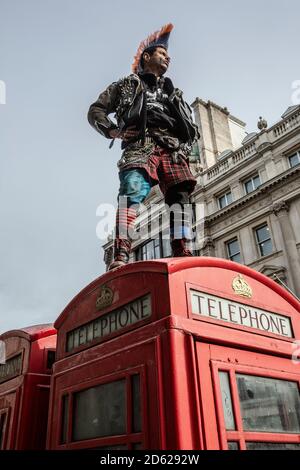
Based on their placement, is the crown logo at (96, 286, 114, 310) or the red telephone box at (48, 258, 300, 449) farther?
the crown logo at (96, 286, 114, 310)

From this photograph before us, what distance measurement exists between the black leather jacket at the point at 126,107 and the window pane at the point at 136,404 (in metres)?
2.37

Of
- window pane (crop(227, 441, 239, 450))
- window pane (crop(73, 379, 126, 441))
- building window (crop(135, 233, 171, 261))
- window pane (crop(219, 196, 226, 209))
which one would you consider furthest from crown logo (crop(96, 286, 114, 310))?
window pane (crop(219, 196, 226, 209))

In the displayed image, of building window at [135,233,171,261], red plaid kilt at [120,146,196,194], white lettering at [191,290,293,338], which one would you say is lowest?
white lettering at [191,290,293,338]

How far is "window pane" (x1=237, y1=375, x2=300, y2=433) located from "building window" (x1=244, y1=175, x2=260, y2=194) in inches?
908

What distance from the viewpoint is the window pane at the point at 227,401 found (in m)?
1.75

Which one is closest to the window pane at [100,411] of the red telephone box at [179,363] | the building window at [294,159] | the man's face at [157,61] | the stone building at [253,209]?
the red telephone box at [179,363]

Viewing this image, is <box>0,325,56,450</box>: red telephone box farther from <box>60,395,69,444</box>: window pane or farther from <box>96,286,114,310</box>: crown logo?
<box>96,286,114,310</box>: crown logo

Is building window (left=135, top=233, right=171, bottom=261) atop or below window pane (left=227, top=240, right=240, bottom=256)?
atop

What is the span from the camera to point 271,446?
5.99ft

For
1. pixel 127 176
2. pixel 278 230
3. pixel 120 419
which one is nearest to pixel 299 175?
pixel 278 230

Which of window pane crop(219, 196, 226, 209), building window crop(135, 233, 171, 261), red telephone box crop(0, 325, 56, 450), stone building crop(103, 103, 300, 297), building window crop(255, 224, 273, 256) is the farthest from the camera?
window pane crop(219, 196, 226, 209)

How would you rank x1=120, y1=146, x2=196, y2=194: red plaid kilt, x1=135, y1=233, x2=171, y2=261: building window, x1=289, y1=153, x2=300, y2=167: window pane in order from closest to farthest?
1. x1=120, y1=146, x2=196, y2=194: red plaid kilt
2. x1=289, y1=153, x2=300, y2=167: window pane
3. x1=135, y1=233, x2=171, y2=261: building window

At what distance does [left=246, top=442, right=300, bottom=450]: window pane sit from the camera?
1.76 metres

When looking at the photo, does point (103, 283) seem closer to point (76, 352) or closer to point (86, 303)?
point (86, 303)
